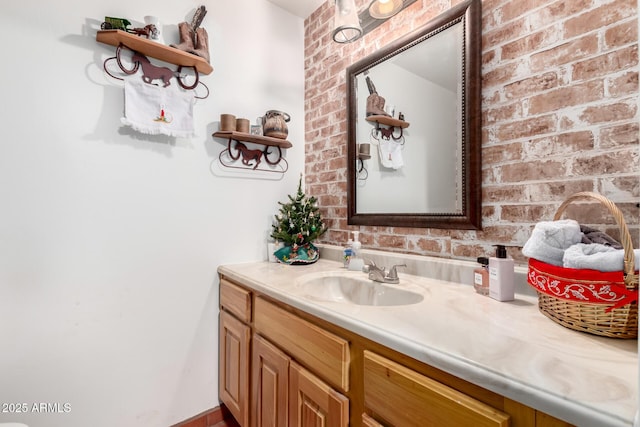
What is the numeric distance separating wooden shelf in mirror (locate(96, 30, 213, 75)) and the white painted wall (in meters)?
0.08

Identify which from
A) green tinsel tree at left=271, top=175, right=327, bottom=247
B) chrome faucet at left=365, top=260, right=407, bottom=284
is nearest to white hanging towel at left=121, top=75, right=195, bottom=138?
green tinsel tree at left=271, top=175, right=327, bottom=247

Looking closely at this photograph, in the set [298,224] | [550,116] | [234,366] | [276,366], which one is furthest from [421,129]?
[234,366]

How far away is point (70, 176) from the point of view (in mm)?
1266

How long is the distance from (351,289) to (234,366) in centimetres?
70

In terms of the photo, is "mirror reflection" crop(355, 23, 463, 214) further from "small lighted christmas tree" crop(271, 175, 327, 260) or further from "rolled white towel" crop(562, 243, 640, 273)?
"rolled white towel" crop(562, 243, 640, 273)

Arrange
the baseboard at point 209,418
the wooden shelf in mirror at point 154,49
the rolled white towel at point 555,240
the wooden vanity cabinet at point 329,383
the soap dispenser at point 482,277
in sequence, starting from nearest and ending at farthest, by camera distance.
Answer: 1. the wooden vanity cabinet at point 329,383
2. the rolled white towel at point 555,240
3. the soap dispenser at point 482,277
4. the wooden shelf in mirror at point 154,49
5. the baseboard at point 209,418

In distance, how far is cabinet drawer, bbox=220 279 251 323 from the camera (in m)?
1.33

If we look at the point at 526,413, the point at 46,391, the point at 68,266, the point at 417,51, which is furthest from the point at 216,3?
the point at 526,413

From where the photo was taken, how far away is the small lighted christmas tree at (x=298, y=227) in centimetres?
171

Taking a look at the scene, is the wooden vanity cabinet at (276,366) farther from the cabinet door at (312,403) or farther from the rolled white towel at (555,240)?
the rolled white towel at (555,240)

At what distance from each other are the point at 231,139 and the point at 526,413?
5.49ft

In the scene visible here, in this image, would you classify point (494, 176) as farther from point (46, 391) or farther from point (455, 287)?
point (46, 391)

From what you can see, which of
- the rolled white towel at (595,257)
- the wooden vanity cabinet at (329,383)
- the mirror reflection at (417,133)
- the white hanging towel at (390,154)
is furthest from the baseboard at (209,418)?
the rolled white towel at (595,257)

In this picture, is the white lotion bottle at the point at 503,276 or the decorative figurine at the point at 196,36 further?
the decorative figurine at the point at 196,36
